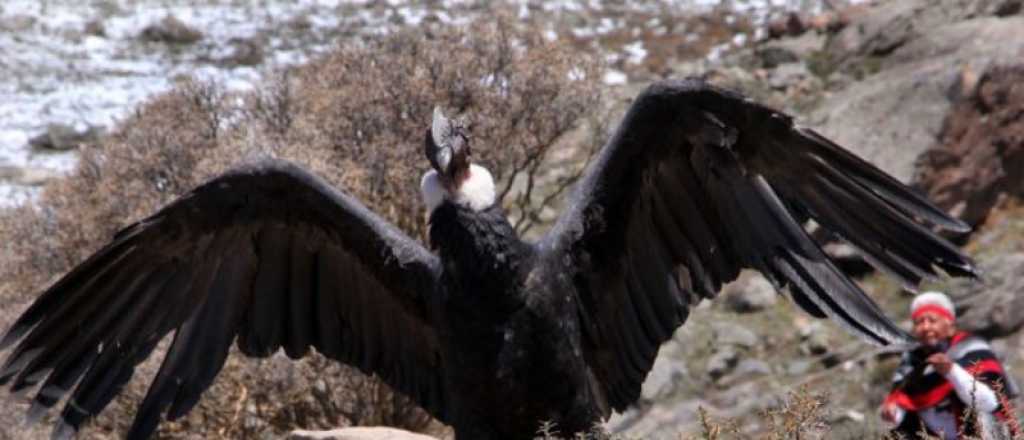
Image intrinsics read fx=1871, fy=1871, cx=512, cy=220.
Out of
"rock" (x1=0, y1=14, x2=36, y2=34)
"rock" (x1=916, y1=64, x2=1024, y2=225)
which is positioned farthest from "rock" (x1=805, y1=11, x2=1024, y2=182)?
"rock" (x1=0, y1=14, x2=36, y2=34)

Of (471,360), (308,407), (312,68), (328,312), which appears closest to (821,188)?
(471,360)

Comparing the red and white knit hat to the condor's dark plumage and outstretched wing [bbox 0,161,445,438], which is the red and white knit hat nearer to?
the condor's dark plumage

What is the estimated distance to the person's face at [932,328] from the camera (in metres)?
7.48

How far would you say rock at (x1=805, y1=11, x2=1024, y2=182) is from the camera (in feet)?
42.8

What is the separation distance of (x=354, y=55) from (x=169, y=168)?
1445mm

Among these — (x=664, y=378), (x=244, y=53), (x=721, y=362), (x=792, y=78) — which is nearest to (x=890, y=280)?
(x=721, y=362)

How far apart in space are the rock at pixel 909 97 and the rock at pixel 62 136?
6.50 meters

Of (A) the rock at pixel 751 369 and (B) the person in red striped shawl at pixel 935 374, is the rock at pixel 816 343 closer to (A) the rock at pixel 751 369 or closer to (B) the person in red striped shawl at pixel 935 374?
(A) the rock at pixel 751 369

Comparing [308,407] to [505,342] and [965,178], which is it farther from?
[965,178]

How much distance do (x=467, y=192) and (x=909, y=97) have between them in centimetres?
780

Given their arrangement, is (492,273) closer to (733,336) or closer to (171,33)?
A: (733,336)

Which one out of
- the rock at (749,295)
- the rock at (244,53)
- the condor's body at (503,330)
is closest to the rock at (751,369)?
the rock at (749,295)

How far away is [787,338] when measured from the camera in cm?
1293

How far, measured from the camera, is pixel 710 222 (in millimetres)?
6945
